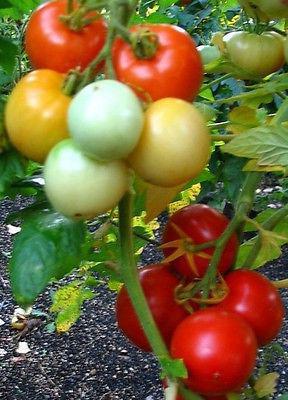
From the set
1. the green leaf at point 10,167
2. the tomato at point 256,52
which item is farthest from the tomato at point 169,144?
the tomato at point 256,52

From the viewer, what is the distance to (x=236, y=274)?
0.60 meters

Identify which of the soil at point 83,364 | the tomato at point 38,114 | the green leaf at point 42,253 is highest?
the tomato at point 38,114

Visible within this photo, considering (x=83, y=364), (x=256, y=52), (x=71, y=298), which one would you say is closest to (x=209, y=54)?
(x=256, y=52)

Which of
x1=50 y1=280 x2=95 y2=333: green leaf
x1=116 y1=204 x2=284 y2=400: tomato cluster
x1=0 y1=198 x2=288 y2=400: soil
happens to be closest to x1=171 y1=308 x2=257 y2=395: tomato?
x1=116 y1=204 x2=284 y2=400: tomato cluster

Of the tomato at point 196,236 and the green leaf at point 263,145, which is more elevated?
the green leaf at point 263,145

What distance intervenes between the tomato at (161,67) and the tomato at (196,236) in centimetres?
19

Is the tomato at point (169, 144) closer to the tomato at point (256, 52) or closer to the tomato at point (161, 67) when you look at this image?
the tomato at point (161, 67)

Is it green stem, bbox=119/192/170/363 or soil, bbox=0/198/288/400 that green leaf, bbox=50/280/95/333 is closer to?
green stem, bbox=119/192/170/363

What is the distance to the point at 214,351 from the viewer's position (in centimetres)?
54

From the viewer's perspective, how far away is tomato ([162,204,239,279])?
1.99 feet

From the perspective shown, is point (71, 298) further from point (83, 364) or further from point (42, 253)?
point (83, 364)

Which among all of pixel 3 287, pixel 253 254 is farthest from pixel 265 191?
pixel 253 254

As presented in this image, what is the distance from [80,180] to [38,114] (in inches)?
1.9

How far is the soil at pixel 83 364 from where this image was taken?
1.94 meters
